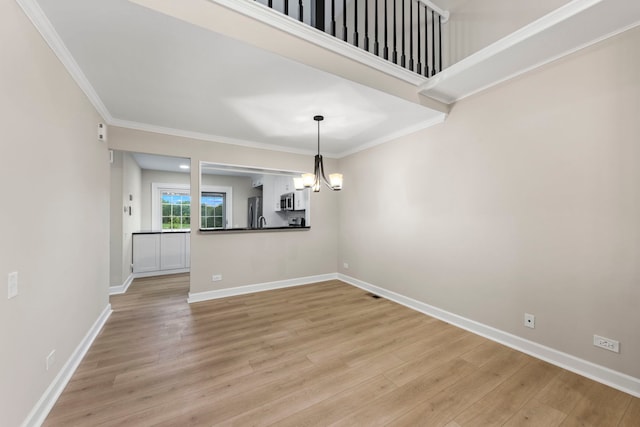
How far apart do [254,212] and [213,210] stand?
1.22m

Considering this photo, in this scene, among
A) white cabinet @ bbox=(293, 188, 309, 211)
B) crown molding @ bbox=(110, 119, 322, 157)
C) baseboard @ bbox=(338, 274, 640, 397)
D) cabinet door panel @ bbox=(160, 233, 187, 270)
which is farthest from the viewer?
cabinet door panel @ bbox=(160, 233, 187, 270)

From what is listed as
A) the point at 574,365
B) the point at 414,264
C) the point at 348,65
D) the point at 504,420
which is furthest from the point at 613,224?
the point at 348,65

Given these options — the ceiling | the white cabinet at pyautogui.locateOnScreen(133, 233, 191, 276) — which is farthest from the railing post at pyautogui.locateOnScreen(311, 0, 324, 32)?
the white cabinet at pyautogui.locateOnScreen(133, 233, 191, 276)

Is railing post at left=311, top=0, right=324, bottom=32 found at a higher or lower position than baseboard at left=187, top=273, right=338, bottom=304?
→ higher

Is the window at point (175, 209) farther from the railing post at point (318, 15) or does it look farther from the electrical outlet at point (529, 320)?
the electrical outlet at point (529, 320)

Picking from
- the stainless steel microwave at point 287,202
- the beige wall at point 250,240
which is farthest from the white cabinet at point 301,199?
the beige wall at point 250,240

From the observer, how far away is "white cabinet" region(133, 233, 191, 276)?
17.0 feet

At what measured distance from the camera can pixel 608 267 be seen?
1947mm

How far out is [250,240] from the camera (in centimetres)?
420

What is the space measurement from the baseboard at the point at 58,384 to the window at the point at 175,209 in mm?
4216

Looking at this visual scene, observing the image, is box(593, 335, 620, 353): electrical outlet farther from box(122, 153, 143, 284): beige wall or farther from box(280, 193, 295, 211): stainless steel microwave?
box(122, 153, 143, 284): beige wall

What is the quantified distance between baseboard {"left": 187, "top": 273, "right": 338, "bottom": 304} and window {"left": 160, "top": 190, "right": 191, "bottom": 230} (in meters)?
3.35

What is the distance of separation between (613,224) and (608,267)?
336 millimetres

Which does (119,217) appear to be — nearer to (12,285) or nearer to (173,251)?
(173,251)
